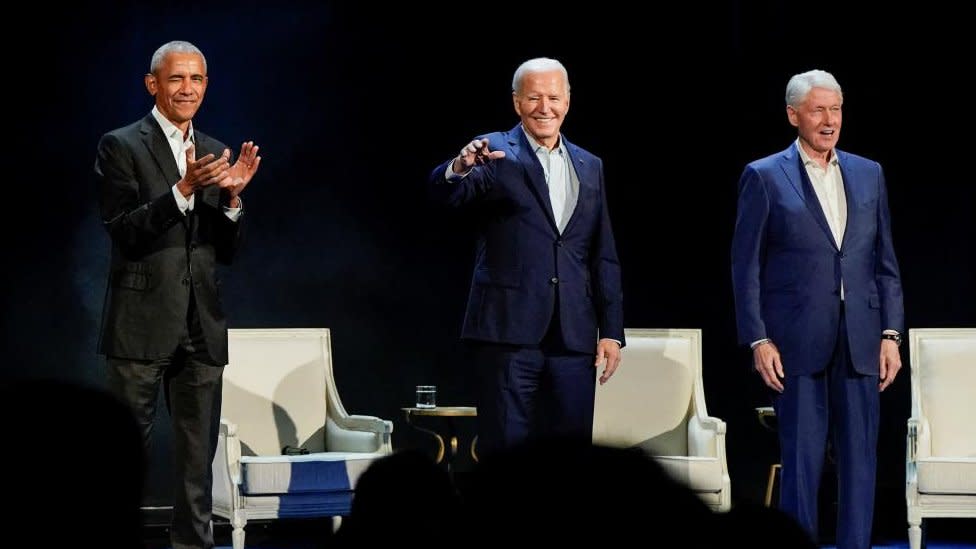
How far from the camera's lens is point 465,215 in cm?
398

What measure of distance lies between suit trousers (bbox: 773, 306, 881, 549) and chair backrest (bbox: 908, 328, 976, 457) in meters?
1.40

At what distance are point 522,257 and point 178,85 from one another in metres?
1.09

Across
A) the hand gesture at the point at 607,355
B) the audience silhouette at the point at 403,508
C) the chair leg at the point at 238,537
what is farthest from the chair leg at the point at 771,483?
the audience silhouette at the point at 403,508

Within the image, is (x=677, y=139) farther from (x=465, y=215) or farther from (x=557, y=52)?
(x=465, y=215)

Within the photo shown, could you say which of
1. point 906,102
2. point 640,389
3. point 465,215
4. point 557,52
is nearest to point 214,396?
point 465,215

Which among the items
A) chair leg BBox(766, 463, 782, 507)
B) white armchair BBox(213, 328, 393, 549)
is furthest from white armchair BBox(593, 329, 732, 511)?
white armchair BBox(213, 328, 393, 549)

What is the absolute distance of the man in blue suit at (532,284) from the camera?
12.7ft

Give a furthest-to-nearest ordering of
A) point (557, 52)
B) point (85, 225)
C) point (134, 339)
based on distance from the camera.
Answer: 1. point (557, 52)
2. point (85, 225)
3. point (134, 339)

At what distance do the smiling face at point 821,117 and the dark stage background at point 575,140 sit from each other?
69.8 inches

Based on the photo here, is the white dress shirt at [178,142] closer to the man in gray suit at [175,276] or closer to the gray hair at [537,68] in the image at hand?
the man in gray suit at [175,276]

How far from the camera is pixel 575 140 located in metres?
5.83

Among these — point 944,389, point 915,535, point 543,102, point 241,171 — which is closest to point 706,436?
point 915,535

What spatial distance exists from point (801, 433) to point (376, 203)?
2.46 metres

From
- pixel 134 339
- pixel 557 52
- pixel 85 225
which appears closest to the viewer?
pixel 134 339
